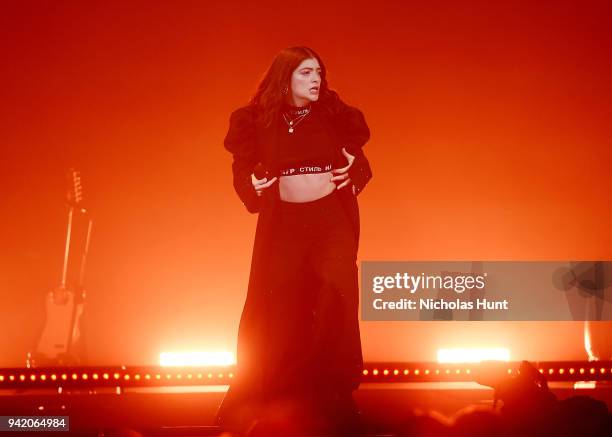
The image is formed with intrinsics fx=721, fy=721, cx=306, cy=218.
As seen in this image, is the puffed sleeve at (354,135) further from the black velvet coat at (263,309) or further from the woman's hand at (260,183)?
the woman's hand at (260,183)

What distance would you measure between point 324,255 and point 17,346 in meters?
1.96

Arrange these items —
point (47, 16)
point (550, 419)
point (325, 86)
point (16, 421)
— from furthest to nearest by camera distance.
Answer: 1. point (47, 16)
2. point (325, 86)
3. point (16, 421)
4. point (550, 419)

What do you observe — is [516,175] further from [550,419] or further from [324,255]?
[550,419]

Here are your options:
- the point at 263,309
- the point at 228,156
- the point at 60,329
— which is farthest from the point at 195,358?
the point at 228,156

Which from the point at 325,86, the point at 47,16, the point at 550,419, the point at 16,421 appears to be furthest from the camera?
the point at 47,16

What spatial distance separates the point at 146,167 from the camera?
427 centimetres

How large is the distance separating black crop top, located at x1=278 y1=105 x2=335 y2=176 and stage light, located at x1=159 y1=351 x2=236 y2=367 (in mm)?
1264

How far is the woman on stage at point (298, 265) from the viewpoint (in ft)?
11.6

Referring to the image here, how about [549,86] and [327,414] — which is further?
[549,86]

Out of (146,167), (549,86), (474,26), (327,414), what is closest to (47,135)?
(146,167)

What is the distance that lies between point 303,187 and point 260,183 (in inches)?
9.7

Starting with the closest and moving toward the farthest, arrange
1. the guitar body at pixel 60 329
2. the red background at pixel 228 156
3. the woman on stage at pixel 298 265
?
1. the woman on stage at pixel 298 265
2. the guitar body at pixel 60 329
3. the red background at pixel 228 156

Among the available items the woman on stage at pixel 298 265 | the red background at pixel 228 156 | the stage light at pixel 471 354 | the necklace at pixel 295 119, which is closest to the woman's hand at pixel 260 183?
the woman on stage at pixel 298 265

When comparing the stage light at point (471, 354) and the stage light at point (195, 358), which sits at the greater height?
the stage light at point (471, 354)
